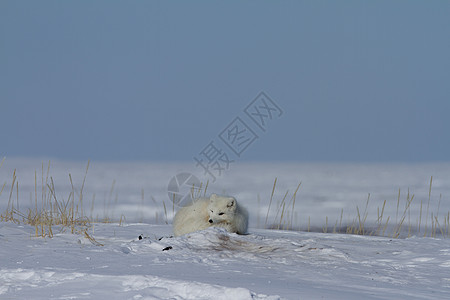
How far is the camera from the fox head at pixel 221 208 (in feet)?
Answer: 19.9

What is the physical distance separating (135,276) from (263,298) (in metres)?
0.91

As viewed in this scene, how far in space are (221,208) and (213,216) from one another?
13 cm

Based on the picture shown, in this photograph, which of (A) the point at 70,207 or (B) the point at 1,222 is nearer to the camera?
(B) the point at 1,222

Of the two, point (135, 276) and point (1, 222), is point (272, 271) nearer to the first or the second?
point (135, 276)

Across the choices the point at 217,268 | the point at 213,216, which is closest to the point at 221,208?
the point at 213,216

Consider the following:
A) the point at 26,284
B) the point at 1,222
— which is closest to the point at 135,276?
the point at 26,284

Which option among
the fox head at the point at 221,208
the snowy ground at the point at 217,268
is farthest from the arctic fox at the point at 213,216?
the snowy ground at the point at 217,268

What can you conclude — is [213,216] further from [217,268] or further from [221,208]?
[217,268]

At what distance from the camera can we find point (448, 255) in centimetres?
514

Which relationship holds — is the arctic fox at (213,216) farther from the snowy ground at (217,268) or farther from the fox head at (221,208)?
the snowy ground at (217,268)

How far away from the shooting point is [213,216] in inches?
238

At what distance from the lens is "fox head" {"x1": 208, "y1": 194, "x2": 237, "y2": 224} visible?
19.9 feet

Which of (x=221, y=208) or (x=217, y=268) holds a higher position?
(x=221, y=208)

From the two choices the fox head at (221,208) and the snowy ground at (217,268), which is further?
the fox head at (221,208)
